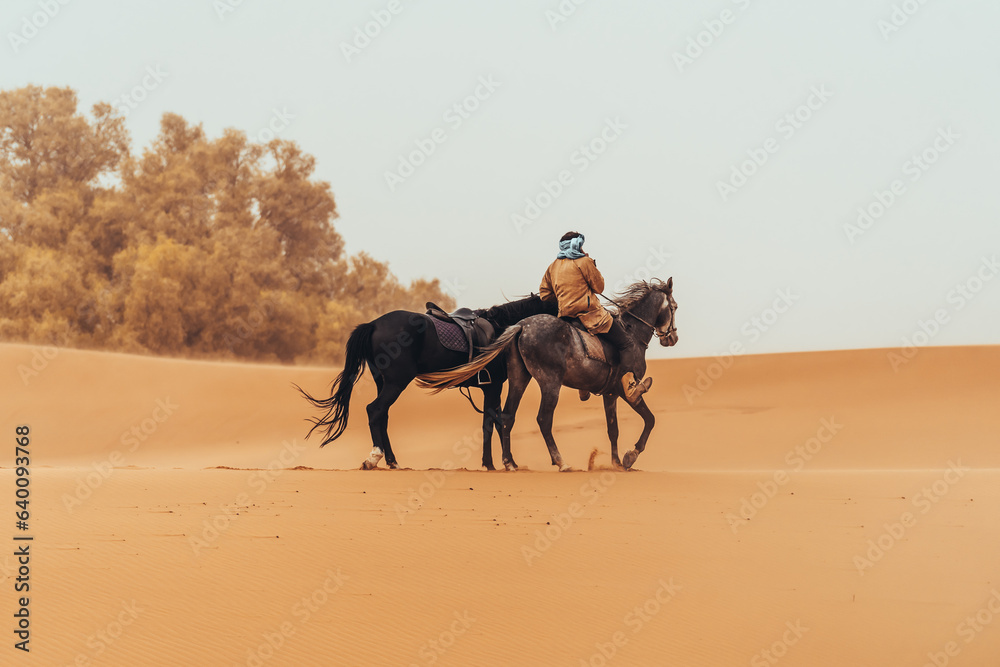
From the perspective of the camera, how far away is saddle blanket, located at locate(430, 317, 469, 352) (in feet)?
33.9

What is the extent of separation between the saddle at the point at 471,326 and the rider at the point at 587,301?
36.7 inches

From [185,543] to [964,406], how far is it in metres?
16.6

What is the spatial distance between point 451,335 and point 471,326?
35cm

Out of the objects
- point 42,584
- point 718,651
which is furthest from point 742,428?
point 42,584

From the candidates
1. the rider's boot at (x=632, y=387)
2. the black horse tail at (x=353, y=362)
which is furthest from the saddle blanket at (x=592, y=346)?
the black horse tail at (x=353, y=362)

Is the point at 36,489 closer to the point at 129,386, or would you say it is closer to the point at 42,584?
the point at 42,584

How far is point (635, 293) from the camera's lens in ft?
A: 36.3

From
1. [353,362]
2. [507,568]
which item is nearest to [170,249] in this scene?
[353,362]

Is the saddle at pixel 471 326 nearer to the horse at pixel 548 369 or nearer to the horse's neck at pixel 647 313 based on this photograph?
the horse at pixel 548 369

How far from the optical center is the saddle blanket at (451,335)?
10.3 meters

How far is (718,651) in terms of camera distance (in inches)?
220

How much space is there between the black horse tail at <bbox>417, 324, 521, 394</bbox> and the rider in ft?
2.22

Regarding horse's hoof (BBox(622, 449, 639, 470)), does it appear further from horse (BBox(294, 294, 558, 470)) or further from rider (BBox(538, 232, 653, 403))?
horse (BBox(294, 294, 558, 470))

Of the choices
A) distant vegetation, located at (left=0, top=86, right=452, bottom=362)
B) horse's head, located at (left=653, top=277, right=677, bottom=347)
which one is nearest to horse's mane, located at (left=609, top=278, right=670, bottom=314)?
horse's head, located at (left=653, top=277, right=677, bottom=347)
